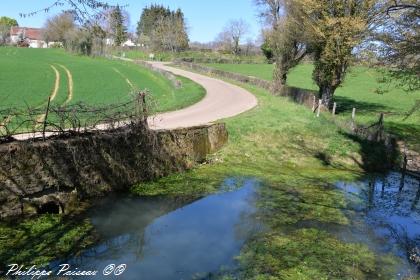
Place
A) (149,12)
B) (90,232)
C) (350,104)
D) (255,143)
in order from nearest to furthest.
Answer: (90,232), (255,143), (350,104), (149,12)

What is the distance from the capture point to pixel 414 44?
19891 mm

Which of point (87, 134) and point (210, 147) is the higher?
point (87, 134)

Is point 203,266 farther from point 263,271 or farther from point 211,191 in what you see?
point 211,191

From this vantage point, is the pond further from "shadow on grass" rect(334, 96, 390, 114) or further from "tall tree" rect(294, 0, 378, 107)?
"shadow on grass" rect(334, 96, 390, 114)

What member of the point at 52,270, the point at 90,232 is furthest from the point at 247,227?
the point at 52,270

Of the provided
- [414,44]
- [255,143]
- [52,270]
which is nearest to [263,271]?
[52,270]

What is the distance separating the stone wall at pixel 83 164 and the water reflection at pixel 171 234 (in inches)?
43.1

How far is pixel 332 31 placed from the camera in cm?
3059

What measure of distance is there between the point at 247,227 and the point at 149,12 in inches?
6140

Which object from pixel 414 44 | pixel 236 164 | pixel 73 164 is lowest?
pixel 236 164

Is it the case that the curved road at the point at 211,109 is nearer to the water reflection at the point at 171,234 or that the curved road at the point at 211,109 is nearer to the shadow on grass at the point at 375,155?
the water reflection at the point at 171,234

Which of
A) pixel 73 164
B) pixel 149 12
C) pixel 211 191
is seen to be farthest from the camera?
pixel 149 12

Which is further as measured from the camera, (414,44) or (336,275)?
(414,44)

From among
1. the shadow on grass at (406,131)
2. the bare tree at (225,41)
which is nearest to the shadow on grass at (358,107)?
the shadow on grass at (406,131)
